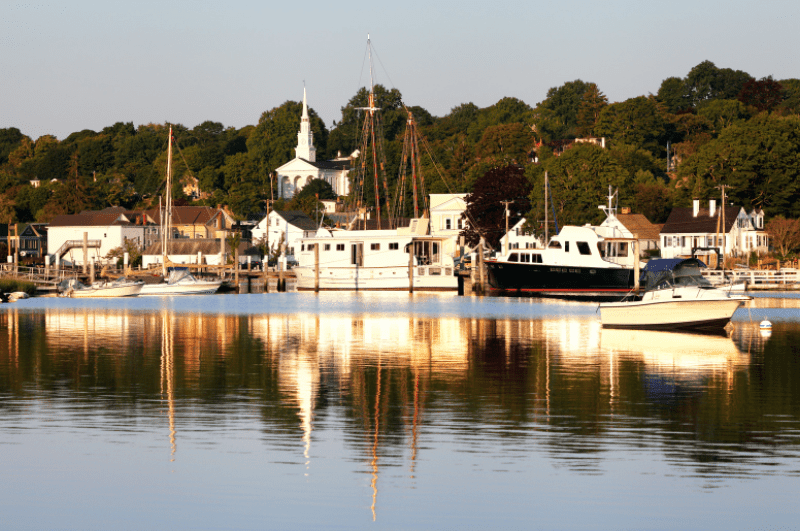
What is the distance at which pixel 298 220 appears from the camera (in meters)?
146

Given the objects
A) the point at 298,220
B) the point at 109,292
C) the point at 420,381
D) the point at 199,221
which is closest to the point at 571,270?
the point at 109,292

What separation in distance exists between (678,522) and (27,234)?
153m

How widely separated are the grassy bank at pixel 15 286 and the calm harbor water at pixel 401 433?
43.2 m

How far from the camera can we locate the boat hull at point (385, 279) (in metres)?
86.4

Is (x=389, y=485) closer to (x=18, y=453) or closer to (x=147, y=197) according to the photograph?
(x=18, y=453)

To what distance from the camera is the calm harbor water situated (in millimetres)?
14438

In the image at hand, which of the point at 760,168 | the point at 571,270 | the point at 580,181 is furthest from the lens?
the point at 580,181

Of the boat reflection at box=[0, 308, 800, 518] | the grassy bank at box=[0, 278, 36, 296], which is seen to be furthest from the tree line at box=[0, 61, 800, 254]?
the boat reflection at box=[0, 308, 800, 518]

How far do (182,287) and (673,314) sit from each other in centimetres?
5020

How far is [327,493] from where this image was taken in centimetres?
1523

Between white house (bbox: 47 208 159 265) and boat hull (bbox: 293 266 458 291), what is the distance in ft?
194

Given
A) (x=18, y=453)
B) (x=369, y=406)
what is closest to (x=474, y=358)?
(x=369, y=406)

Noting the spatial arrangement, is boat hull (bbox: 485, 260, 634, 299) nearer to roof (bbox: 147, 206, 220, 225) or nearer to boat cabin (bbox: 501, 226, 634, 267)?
boat cabin (bbox: 501, 226, 634, 267)

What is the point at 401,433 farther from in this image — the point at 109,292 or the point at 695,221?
the point at 695,221
